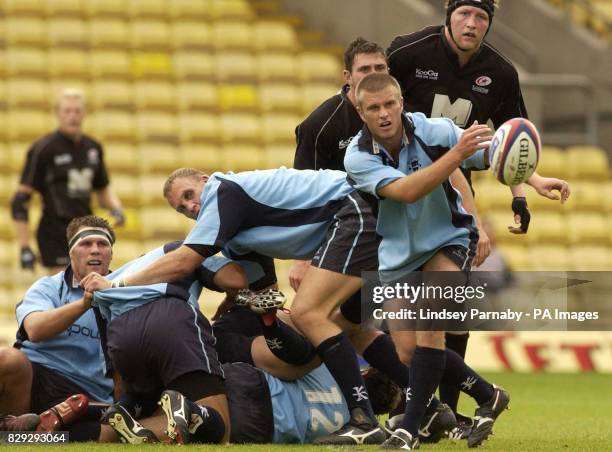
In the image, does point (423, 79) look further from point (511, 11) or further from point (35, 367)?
point (511, 11)

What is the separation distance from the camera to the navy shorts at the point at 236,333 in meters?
6.73

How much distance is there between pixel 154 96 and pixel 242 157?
4.20ft

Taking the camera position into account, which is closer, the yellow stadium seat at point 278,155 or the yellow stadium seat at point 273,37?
the yellow stadium seat at point 278,155

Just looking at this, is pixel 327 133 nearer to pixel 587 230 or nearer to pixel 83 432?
pixel 83 432

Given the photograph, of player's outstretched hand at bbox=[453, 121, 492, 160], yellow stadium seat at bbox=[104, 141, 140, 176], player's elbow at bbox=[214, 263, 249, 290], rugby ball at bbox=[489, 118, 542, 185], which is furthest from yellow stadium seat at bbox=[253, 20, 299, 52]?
player's outstretched hand at bbox=[453, 121, 492, 160]

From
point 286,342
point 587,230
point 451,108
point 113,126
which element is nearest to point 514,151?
point 286,342

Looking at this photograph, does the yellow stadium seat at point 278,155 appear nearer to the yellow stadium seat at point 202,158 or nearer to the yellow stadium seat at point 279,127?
the yellow stadium seat at point 279,127

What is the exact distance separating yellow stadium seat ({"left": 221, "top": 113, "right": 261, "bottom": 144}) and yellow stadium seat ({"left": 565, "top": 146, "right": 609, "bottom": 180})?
3336 millimetres

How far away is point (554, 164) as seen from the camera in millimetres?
14773

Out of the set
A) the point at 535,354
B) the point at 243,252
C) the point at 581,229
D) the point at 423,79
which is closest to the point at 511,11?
the point at 581,229

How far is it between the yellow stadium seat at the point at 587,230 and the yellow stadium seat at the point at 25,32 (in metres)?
5.98

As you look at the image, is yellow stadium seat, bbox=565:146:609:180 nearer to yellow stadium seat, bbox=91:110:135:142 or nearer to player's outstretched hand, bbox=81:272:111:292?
yellow stadium seat, bbox=91:110:135:142

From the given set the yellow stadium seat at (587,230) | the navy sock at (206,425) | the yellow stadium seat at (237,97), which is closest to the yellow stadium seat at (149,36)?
the yellow stadium seat at (237,97)

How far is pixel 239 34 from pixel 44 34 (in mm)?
2141
